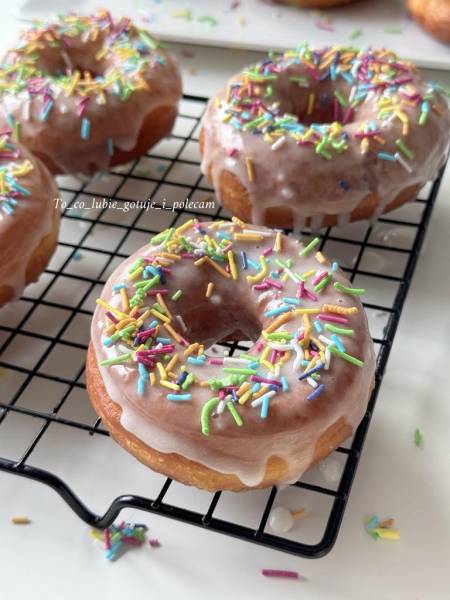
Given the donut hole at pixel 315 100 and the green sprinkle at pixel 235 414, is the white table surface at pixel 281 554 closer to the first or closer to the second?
the green sprinkle at pixel 235 414

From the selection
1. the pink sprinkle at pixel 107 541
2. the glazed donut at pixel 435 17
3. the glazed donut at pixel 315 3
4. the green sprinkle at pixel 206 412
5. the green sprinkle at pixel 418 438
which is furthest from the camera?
the glazed donut at pixel 315 3

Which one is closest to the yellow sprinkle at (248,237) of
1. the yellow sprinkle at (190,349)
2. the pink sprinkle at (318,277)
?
the pink sprinkle at (318,277)

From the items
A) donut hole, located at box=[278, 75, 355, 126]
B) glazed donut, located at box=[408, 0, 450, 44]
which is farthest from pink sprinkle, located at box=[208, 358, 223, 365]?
glazed donut, located at box=[408, 0, 450, 44]

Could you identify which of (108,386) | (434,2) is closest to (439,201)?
(434,2)

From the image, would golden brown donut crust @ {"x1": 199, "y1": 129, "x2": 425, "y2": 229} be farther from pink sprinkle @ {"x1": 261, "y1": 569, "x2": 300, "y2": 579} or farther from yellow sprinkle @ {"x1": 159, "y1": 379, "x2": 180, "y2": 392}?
pink sprinkle @ {"x1": 261, "y1": 569, "x2": 300, "y2": 579}

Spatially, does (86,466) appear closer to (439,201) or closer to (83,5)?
(439,201)
